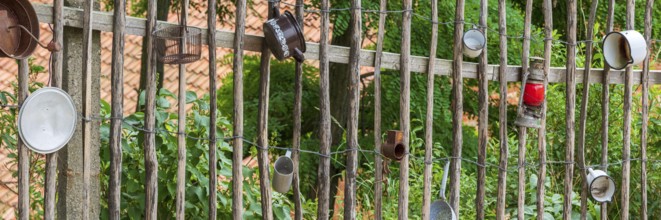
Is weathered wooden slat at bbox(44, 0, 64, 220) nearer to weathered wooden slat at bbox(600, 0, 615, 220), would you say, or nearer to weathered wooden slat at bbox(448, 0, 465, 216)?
weathered wooden slat at bbox(448, 0, 465, 216)

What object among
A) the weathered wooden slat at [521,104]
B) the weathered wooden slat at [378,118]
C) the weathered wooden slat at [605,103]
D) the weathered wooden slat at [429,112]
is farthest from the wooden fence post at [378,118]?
the weathered wooden slat at [605,103]

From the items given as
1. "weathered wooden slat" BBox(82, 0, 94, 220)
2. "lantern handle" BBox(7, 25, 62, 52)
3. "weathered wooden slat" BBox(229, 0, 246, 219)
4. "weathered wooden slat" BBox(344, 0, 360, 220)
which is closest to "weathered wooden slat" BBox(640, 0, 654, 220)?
"weathered wooden slat" BBox(344, 0, 360, 220)

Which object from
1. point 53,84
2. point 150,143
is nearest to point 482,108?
point 150,143

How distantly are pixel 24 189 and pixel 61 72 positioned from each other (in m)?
0.36

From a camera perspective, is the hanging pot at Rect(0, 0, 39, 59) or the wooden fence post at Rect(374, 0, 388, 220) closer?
the hanging pot at Rect(0, 0, 39, 59)

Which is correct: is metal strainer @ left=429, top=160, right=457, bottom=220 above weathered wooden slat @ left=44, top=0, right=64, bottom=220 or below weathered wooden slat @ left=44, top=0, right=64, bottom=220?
below

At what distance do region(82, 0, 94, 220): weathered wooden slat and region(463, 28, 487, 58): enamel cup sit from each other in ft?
4.78

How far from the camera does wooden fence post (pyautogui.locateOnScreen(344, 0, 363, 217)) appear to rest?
150 inches

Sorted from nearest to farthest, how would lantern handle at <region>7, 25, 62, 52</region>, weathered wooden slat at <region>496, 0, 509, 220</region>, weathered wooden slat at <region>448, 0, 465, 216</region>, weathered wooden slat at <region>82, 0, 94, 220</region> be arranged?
1. lantern handle at <region>7, 25, 62, 52</region>
2. weathered wooden slat at <region>82, 0, 94, 220</region>
3. weathered wooden slat at <region>448, 0, 465, 216</region>
4. weathered wooden slat at <region>496, 0, 509, 220</region>

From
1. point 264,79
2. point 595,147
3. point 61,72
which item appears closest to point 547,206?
point 595,147

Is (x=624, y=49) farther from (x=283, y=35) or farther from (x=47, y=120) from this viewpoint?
(x=47, y=120)

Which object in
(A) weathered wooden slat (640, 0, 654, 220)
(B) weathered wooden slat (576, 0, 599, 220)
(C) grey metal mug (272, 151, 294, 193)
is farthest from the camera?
(A) weathered wooden slat (640, 0, 654, 220)

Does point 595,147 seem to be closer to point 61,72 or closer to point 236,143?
point 236,143

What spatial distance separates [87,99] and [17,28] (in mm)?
292
